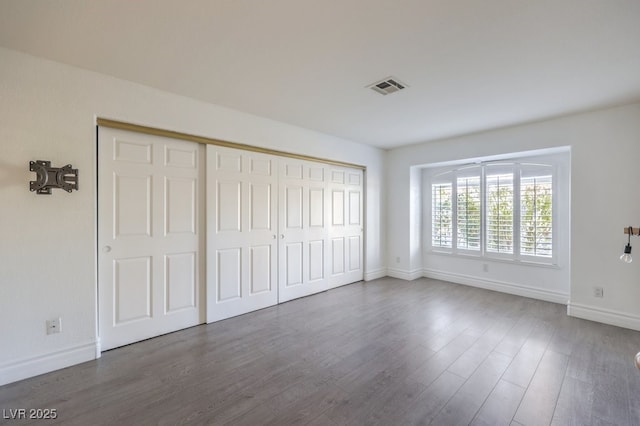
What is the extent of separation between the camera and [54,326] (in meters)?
2.31

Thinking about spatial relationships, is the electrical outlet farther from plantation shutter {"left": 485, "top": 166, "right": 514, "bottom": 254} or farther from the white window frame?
plantation shutter {"left": 485, "top": 166, "right": 514, "bottom": 254}

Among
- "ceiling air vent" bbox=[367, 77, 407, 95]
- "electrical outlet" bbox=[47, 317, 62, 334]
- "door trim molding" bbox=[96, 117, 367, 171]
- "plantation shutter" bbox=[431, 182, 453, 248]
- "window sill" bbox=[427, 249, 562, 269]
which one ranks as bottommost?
"electrical outlet" bbox=[47, 317, 62, 334]

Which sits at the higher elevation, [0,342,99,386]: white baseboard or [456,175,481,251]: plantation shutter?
[456,175,481,251]: plantation shutter

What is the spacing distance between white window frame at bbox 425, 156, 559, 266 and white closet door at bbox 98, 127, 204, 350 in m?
4.35

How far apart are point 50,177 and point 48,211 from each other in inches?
11.3

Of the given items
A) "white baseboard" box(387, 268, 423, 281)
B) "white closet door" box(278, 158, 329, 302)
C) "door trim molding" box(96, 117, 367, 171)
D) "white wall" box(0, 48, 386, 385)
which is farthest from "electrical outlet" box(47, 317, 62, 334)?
"white baseboard" box(387, 268, 423, 281)

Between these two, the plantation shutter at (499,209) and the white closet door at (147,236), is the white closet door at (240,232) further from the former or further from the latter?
the plantation shutter at (499,209)

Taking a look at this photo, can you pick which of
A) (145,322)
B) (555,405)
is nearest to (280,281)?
(145,322)

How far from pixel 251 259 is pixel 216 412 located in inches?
77.5

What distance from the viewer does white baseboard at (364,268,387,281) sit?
524 centimetres

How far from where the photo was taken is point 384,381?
216 cm

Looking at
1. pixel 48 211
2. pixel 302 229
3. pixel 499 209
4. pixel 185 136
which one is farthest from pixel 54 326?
pixel 499 209

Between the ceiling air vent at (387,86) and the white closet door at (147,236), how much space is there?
2131 millimetres

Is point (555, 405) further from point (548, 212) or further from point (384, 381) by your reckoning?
point (548, 212)
